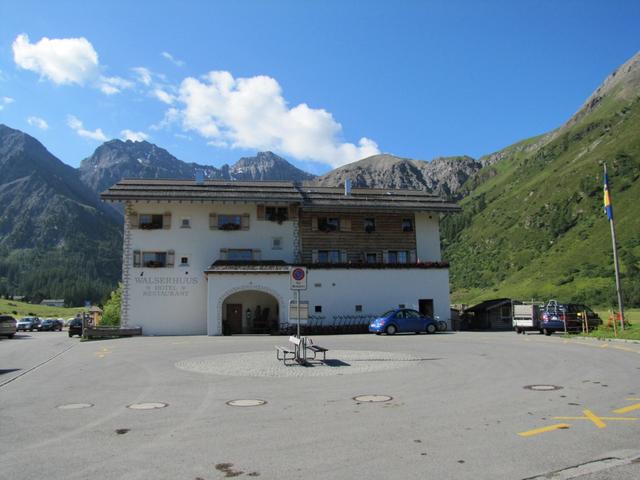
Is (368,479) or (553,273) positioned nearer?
(368,479)

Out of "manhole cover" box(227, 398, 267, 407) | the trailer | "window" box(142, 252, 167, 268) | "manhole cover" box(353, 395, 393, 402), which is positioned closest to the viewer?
"manhole cover" box(227, 398, 267, 407)

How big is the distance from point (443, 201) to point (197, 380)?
34781mm

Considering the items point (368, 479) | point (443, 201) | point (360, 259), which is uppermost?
point (443, 201)

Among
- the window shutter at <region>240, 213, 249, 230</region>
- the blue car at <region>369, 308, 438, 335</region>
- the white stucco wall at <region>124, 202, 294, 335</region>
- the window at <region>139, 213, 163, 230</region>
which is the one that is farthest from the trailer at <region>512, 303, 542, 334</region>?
the window at <region>139, 213, 163, 230</region>

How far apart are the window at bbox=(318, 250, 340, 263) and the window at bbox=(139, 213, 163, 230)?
12097 mm

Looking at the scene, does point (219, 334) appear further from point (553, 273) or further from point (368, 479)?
point (553, 273)

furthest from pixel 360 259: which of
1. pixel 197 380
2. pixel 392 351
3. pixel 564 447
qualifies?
pixel 564 447

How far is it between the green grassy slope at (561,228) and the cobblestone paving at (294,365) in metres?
54.4

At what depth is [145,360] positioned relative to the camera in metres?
18.2

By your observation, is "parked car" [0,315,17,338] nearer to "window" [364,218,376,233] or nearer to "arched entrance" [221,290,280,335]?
"arched entrance" [221,290,280,335]

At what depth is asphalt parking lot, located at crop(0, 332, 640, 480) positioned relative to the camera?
609cm

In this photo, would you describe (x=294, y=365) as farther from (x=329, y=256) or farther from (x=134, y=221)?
(x=134, y=221)

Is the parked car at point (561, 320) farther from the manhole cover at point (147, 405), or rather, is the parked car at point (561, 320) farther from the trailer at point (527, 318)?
the manhole cover at point (147, 405)

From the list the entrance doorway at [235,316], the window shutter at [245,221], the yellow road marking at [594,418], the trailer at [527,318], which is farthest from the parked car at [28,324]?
the yellow road marking at [594,418]
